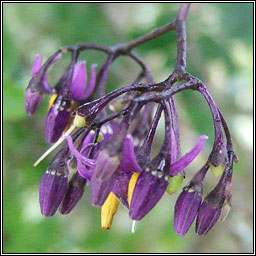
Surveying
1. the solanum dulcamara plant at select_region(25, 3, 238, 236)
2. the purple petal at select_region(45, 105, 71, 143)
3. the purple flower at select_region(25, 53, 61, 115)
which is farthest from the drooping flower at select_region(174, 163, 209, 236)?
the purple flower at select_region(25, 53, 61, 115)

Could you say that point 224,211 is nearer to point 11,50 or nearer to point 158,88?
point 158,88

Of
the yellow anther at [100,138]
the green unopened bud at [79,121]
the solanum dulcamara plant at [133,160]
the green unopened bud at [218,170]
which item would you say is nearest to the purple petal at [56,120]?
the solanum dulcamara plant at [133,160]

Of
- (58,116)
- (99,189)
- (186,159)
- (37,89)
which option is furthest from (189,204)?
(37,89)

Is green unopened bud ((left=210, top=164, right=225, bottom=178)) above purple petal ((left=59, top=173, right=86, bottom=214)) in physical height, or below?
above

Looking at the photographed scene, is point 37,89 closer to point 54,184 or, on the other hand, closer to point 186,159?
point 54,184

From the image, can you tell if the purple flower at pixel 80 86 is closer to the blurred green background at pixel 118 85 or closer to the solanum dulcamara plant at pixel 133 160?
the solanum dulcamara plant at pixel 133 160

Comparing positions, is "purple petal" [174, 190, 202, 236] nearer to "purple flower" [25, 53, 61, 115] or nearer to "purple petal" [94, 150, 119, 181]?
"purple petal" [94, 150, 119, 181]
